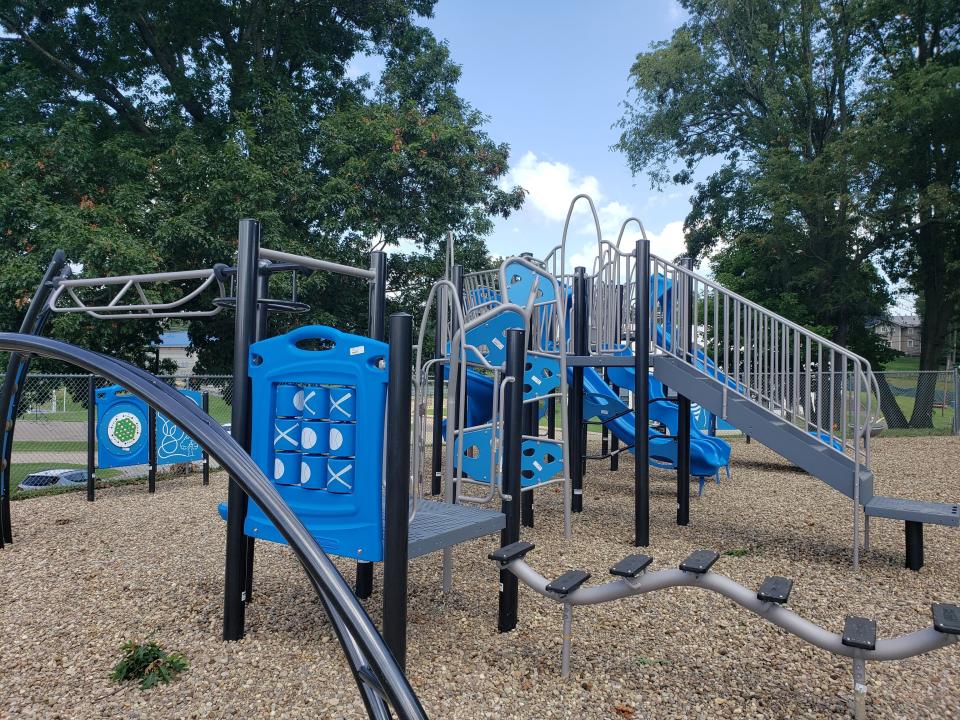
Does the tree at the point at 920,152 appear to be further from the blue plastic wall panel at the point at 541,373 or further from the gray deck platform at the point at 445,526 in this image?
the gray deck platform at the point at 445,526

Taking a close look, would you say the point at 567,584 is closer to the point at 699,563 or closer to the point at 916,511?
the point at 699,563

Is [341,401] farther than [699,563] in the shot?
Yes

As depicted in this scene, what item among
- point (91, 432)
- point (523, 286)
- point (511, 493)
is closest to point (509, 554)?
point (511, 493)

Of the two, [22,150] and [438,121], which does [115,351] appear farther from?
[438,121]

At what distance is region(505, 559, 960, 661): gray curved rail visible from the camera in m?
2.43

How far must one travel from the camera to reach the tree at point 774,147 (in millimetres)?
18172

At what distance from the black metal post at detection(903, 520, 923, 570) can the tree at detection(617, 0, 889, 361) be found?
14598mm

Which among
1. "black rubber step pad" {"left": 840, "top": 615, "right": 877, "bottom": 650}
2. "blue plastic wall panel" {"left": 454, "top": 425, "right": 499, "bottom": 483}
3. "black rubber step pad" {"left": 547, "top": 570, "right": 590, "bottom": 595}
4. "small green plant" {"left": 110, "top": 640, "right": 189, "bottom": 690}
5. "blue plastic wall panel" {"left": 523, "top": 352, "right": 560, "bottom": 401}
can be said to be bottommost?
"small green plant" {"left": 110, "top": 640, "right": 189, "bottom": 690}

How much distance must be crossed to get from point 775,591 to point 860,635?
32 centimetres

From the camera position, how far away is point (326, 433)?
3105 mm

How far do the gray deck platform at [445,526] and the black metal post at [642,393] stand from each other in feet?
7.08

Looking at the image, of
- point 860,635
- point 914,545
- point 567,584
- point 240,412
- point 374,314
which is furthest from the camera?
point 914,545

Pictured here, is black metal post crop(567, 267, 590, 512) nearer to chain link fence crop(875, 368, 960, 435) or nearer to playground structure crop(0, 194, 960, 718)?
playground structure crop(0, 194, 960, 718)

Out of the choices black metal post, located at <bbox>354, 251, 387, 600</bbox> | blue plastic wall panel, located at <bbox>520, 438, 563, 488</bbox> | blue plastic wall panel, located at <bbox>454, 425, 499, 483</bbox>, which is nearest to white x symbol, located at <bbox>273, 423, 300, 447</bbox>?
black metal post, located at <bbox>354, 251, 387, 600</bbox>
